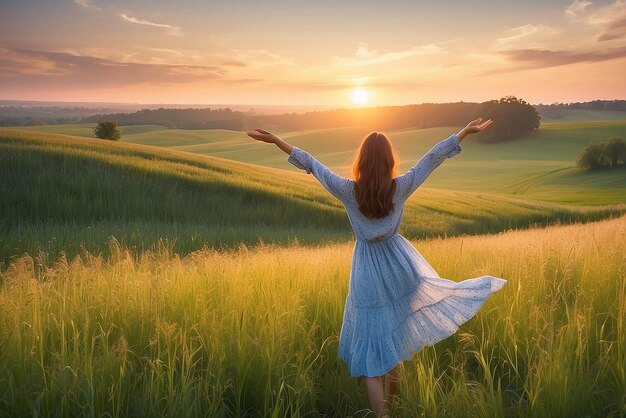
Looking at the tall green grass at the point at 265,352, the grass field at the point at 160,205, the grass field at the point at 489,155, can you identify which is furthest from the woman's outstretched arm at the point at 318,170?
the grass field at the point at 489,155

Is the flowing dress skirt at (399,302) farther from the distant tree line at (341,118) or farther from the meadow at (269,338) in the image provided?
the distant tree line at (341,118)

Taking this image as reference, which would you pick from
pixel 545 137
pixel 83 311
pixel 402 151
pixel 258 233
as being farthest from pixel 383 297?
pixel 545 137

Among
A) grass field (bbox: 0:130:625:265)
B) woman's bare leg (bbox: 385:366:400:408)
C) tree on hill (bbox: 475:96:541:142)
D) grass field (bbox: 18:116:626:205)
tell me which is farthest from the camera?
tree on hill (bbox: 475:96:541:142)

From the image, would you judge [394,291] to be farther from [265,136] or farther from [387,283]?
[265,136]

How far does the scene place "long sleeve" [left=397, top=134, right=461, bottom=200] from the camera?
13.8 feet

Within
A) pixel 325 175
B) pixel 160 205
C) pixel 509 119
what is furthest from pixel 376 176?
pixel 509 119

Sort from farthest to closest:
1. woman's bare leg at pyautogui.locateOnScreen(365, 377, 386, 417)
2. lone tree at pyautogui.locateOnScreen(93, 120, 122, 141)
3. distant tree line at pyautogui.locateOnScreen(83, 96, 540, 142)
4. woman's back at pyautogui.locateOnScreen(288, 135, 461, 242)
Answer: distant tree line at pyautogui.locateOnScreen(83, 96, 540, 142) → lone tree at pyautogui.locateOnScreen(93, 120, 122, 141) → woman's back at pyautogui.locateOnScreen(288, 135, 461, 242) → woman's bare leg at pyautogui.locateOnScreen(365, 377, 386, 417)

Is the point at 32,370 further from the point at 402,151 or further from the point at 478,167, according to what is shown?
the point at 402,151

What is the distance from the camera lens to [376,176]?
13.2ft

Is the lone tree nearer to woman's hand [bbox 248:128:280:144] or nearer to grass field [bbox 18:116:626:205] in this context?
grass field [bbox 18:116:626:205]

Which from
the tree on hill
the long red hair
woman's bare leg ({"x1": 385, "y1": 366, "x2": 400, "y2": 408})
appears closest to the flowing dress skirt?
woman's bare leg ({"x1": 385, "y1": 366, "x2": 400, "y2": 408})

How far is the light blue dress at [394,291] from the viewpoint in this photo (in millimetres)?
3998

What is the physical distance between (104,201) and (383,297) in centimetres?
1434

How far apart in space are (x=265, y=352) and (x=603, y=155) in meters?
60.8
